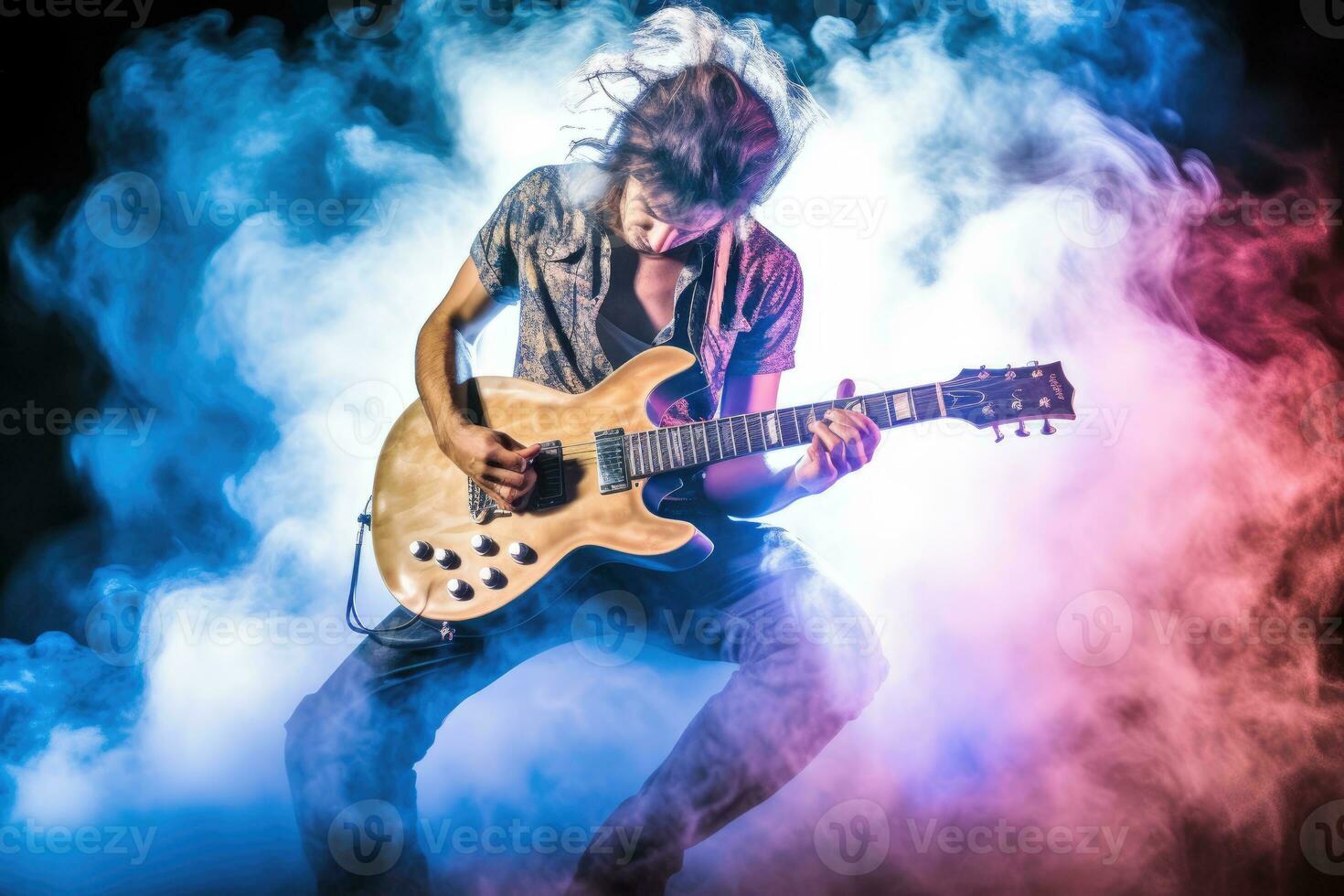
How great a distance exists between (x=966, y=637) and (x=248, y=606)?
2.44 meters

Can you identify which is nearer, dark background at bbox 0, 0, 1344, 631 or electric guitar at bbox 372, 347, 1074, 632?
electric guitar at bbox 372, 347, 1074, 632

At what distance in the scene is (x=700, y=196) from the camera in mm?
2564

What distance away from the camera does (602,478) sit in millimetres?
2416

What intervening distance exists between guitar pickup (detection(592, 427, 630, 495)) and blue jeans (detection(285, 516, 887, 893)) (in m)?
0.31

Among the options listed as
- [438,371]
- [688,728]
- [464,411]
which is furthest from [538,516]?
[688,728]

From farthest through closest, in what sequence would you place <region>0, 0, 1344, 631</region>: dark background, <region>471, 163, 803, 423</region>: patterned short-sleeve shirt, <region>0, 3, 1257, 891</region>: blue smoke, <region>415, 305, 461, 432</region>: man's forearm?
1. <region>0, 0, 1344, 631</region>: dark background
2. <region>0, 3, 1257, 891</region>: blue smoke
3. <region>471, 163, 803, 423</region>: patterned short-sleeve shirt
4. <region>415, 305, 461, 432</region>: man's forearm

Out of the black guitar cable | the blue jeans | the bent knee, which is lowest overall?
the blue jeans

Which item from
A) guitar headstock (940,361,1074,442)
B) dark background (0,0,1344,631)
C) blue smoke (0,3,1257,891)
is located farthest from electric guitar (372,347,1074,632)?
dark background (0,0,1344,631)

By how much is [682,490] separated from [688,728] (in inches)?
26.5

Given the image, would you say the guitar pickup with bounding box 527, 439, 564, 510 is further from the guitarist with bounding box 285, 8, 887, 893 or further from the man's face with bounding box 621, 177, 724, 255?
the man's face with bounding box 621, 177, 724, 255

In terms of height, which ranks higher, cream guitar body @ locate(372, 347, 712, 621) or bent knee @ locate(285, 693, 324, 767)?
cream guitar body @ locate(372, 347, 712, 621)

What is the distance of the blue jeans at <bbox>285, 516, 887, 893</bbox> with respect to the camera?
2355mm

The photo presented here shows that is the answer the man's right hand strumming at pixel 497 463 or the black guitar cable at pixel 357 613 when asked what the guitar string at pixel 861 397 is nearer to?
the man's right hand strumming at pixel 497 463

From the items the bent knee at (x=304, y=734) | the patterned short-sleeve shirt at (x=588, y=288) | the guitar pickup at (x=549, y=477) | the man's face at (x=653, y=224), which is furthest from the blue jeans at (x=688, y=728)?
the man's face at (x=653, y=224)
